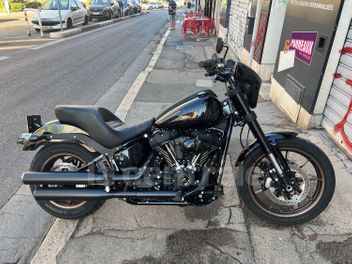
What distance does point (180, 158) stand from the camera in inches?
101

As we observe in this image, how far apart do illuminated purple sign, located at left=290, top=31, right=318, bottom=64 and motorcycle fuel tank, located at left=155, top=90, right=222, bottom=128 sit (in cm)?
277

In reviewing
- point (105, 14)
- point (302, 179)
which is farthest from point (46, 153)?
point (105, 14)

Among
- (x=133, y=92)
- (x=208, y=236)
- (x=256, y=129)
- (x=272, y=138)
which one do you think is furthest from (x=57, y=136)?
(x=133, y=92)

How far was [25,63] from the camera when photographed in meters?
9.45

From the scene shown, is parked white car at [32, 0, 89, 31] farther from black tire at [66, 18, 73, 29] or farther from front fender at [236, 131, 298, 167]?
front fender at [236, 131, 298, 167]

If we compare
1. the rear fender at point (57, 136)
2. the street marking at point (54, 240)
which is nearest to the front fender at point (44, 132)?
the rear fender at point (57, 136)

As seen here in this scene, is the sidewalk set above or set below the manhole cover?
above

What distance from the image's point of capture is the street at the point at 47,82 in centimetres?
379

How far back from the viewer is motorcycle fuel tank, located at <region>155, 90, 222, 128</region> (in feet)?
7.82

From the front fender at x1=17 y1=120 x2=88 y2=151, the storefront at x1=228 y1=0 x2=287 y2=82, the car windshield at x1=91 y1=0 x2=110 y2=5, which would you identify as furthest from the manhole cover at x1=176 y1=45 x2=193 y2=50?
the car windshield at x1=91 y1=0 x2=110 y2=5

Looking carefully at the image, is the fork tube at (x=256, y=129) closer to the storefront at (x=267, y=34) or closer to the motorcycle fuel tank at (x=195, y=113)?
the motorcycle fuel tank at (x=195, y=113)

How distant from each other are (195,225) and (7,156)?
279cm

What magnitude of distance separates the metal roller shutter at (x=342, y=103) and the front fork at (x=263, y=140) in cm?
174

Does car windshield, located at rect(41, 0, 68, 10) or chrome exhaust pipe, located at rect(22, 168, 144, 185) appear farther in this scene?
car windshield, located at rect(41, 0, 68, 10)
